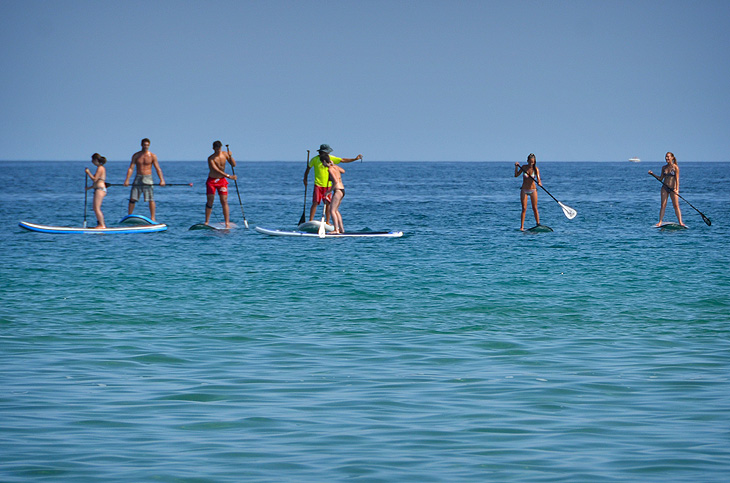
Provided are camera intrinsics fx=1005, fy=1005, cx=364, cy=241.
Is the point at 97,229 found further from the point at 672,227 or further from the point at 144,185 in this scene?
the point at 672,227

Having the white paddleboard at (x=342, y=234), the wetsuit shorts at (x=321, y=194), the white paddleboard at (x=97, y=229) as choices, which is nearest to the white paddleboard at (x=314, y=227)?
the white paddleboard at (x=342, y=234)

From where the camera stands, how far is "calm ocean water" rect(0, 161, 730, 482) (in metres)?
6.88

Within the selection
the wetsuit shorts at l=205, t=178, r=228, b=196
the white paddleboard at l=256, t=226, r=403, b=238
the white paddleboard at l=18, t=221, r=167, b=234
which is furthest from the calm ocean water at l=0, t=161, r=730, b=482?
the wetsuit shorts at l=205, t=178, r=228, b=196

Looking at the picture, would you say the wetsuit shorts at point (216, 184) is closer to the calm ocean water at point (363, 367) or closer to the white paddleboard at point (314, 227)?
the white paddleboard at point (314, 227)

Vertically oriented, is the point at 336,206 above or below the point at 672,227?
above

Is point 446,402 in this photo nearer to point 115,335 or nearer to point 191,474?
point 191,474

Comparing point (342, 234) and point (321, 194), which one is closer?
point (321, 194)

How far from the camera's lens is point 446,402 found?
8.38 metres

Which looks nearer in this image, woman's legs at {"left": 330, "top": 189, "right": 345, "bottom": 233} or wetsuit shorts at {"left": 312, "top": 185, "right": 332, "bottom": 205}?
woman's legs at {"left": 330, "top": 189, "right": 345, "bottom": 233}

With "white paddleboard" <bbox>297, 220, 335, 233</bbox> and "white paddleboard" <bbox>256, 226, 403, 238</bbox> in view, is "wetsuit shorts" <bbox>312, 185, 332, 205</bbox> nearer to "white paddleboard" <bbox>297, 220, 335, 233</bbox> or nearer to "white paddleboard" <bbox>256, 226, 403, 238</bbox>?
"white paddleboard" <bbox>297, 220, 335, 233</bbox>

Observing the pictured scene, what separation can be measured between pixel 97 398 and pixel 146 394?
412 mm

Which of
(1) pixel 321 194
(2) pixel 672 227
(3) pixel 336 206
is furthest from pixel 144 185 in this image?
(2) pixel 672 227

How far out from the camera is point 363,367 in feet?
32.2

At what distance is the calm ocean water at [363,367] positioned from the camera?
688 cm
